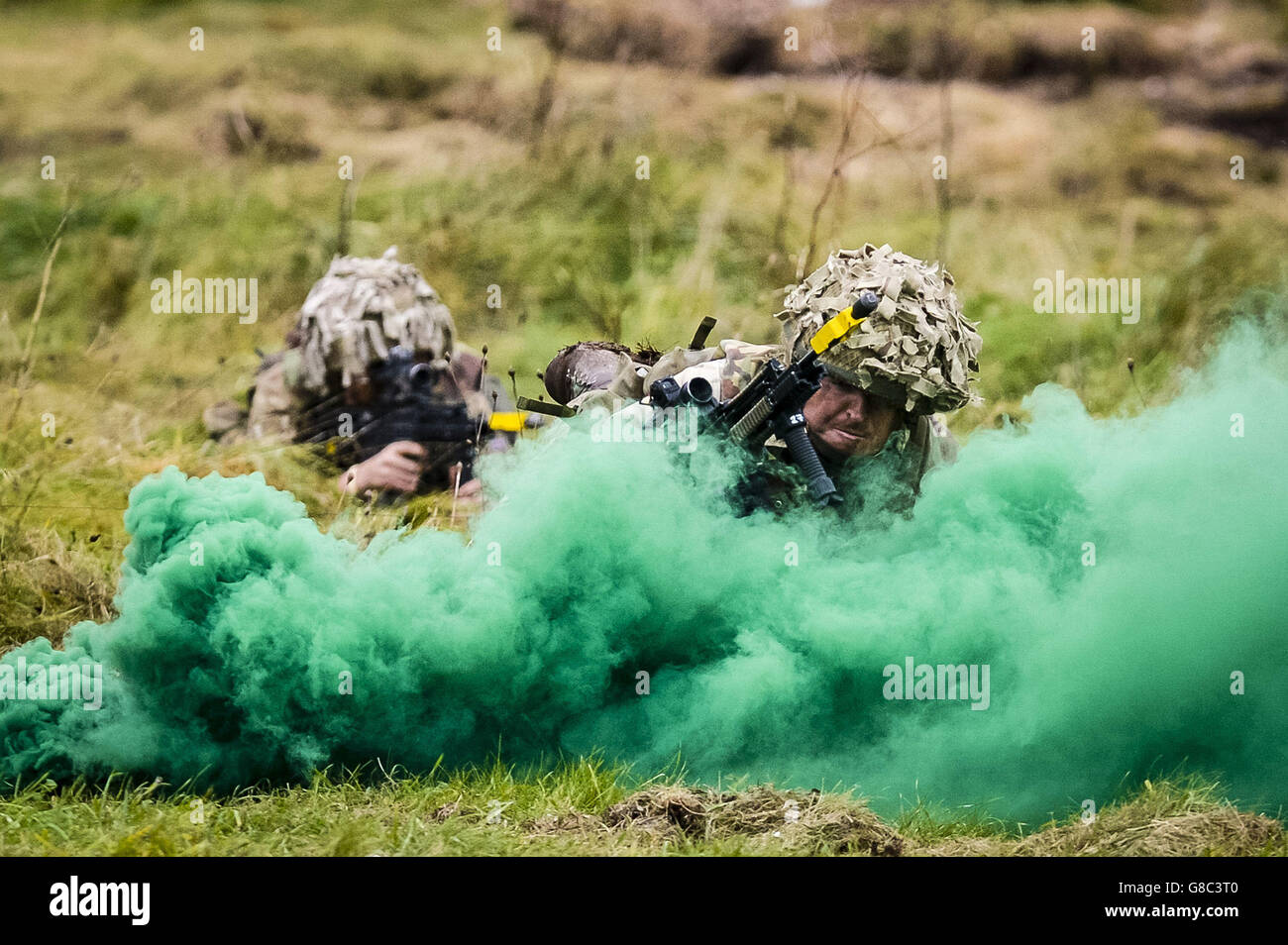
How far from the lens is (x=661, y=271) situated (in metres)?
12.0

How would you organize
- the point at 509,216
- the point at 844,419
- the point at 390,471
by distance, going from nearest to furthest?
the point at 844,419
the point at 390,471
the point at 509,216

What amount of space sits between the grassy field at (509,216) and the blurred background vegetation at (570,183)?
0.04 m

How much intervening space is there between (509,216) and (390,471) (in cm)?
506

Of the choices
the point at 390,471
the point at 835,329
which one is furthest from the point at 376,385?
the point at 835,329

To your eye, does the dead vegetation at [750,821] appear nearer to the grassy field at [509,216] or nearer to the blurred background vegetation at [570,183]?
the grassy field at [509,216]

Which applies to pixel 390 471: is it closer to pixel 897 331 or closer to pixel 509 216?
pixel 897 331

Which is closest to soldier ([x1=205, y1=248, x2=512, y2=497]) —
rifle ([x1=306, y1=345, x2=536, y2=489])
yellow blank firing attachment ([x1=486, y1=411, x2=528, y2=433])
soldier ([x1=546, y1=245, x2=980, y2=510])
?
rifle ([x1=306, y1=345, x2=536, y2=489])

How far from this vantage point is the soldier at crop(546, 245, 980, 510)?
600 cm

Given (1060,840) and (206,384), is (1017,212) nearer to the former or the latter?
(206,384)

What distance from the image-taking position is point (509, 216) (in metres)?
12.9

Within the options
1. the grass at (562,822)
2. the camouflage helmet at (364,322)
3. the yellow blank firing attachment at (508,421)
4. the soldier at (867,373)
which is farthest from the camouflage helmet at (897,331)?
the camouflage helmet at (364,322)

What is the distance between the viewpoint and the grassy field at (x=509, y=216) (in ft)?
18.6

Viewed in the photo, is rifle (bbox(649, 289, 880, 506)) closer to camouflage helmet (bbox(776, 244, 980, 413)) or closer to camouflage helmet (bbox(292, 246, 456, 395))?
camouflage helmet (bbox(776, 244, 980, 413))

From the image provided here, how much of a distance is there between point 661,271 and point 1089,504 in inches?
254
